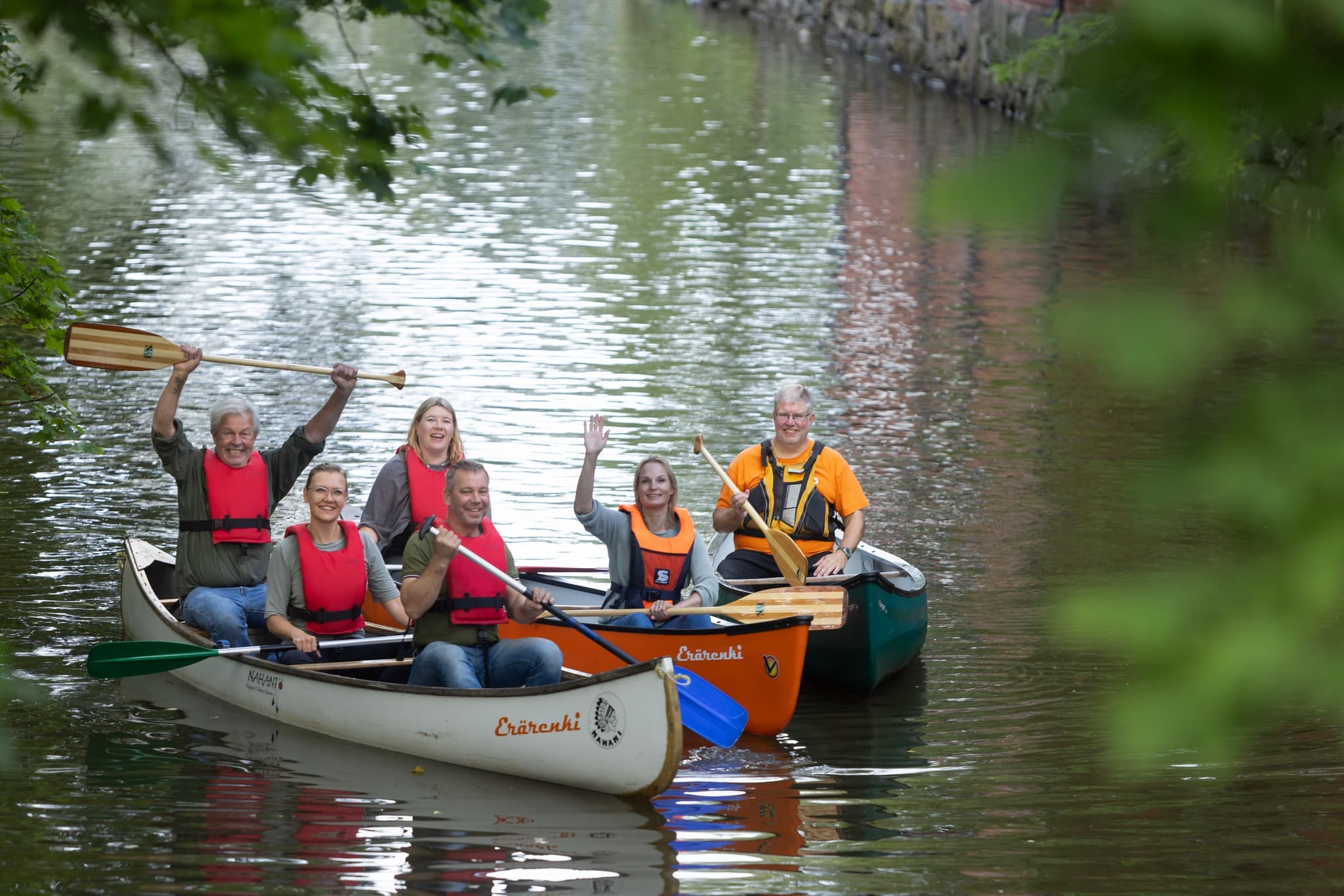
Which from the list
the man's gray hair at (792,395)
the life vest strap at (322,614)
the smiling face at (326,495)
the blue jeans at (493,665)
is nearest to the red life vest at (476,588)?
the blue jeans at (493,665)

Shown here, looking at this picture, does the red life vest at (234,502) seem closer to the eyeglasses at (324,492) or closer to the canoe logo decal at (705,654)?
the eyeglasses at (324,492)

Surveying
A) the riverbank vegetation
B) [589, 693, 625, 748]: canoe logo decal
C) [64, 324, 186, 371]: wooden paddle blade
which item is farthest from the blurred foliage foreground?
[64, 324, 186, 371]: wooden paddle blade

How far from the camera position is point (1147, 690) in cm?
135

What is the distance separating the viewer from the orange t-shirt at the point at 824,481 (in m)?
8.44

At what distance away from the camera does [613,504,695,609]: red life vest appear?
7820 millimetres

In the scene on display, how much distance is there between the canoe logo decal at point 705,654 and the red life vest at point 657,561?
31 centimetres

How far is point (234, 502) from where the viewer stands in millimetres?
7898

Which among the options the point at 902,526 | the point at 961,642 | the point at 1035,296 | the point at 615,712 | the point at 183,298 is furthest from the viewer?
the point at 183,298

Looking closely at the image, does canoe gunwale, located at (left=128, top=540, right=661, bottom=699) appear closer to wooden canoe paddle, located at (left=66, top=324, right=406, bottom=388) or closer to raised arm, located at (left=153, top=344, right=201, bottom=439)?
raised arm, located at (left=153, top=344, right=201, bottom=439)

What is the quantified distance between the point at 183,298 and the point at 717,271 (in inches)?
232

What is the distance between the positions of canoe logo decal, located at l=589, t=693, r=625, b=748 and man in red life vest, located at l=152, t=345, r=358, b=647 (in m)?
2.08

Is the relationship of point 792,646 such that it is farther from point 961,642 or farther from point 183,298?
point 183,298

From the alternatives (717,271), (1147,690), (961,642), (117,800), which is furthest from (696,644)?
(717,271)

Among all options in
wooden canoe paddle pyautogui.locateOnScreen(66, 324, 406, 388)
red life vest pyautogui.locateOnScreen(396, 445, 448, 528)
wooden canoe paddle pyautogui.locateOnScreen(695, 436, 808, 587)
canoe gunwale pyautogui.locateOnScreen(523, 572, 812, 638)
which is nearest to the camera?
canoe gunwale pyautogui.locateOnScreen(523, 572, 812, 638)
